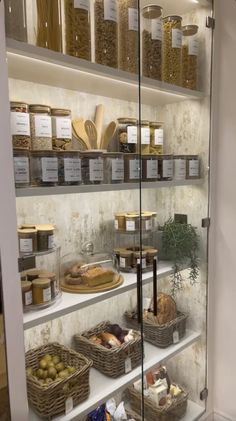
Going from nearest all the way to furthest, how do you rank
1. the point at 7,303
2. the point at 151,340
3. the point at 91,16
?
the point at 7,303 < the point at 91,16 < the point at 151,340

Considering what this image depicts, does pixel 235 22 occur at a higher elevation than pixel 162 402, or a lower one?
higher

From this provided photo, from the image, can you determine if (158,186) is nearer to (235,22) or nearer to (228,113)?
(228,113)

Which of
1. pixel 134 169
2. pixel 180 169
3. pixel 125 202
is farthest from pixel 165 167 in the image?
pixel 125 202

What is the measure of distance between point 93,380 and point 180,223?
0.88m

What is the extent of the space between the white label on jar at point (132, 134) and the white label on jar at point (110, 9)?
18.0 inches

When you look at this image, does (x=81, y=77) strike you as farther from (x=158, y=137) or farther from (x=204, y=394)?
(x=204, y=394)

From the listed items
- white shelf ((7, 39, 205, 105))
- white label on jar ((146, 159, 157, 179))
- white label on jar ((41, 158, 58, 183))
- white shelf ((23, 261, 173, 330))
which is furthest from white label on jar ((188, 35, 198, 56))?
white shelf ((23, 261, 173, 330))

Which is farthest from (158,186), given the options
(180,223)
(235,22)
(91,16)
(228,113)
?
(235,22)

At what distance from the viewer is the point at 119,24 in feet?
4.39

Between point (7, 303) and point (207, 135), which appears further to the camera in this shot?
point (207, 135)

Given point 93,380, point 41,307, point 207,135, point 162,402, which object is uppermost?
point 207,135

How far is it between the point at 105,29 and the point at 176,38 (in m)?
0.45

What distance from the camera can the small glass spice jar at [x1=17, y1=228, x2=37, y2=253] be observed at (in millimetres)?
1158

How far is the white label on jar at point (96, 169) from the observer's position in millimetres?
1284
